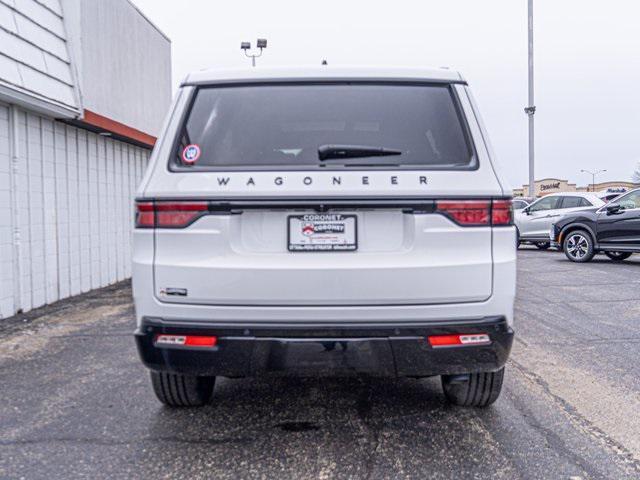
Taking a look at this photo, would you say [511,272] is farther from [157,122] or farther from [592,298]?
[157,122]

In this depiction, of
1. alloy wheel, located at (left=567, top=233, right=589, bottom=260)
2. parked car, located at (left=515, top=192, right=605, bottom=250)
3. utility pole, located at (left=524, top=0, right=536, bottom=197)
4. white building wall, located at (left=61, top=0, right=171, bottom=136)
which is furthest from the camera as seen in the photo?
utility pole, located at (left=524, top=0, right=536, bottom=197)

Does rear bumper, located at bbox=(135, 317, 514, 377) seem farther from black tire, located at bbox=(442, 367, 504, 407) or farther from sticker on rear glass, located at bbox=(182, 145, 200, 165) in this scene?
sticker on rear glass, located at bbox=(182, 145, 200, 165)

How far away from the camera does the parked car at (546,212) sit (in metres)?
17.2

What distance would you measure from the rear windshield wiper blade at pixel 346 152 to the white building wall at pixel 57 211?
544 centimetres

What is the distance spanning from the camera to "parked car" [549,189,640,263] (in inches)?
497

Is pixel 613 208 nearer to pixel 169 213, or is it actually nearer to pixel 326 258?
pixel 326 258

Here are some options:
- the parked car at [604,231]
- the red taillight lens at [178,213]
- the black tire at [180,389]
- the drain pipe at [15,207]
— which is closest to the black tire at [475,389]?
the black tire at [180,389]

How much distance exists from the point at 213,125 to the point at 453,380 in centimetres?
189

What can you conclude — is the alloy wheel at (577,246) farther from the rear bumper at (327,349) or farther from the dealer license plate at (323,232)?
the dealer license plate at (323,232)

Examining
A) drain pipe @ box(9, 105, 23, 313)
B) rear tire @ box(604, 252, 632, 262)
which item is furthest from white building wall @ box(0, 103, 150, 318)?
rear tire @ box(604, 252, 632, 262)

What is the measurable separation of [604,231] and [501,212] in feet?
37.4

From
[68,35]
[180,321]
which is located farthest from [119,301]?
[180,321]

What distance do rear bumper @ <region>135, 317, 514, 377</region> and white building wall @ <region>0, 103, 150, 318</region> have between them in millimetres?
4980

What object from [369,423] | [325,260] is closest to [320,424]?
[369,423]
